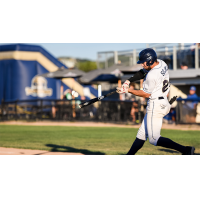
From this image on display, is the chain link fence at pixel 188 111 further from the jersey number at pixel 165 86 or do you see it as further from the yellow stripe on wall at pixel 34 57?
the yellow stripe on wall at pixel 34 57

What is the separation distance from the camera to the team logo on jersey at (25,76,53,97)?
2136cm

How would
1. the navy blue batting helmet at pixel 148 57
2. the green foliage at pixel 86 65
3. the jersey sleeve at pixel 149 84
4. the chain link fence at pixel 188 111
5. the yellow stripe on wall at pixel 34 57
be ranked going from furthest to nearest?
the green foliage at pixel 86 65 → the yellow stripe on wall at pixel 34 57 → the chain link fence at pixel 188 111 → the navy blue batting helmet at pixel 148 57 → the jersey sleeve at pixel 149 84

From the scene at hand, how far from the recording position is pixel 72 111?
1662 centimetres

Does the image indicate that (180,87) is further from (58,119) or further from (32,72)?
(32,72)

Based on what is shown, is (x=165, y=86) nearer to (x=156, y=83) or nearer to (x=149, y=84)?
(x=156, y=83)

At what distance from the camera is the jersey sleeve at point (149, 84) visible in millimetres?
5035

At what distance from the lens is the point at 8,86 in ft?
68.4

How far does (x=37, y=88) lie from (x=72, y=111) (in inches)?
235

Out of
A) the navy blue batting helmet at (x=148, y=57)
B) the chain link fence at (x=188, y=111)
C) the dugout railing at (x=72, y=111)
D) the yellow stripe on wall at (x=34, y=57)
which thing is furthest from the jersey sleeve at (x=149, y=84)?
the yellow stripe on wall at (x=34, y=57)

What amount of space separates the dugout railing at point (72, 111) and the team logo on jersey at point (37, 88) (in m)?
2.12

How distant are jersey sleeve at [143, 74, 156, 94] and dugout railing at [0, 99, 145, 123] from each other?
974 cm

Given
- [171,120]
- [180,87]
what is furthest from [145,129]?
[180,87]

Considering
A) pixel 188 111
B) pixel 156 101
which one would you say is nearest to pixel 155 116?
pixel 156 101

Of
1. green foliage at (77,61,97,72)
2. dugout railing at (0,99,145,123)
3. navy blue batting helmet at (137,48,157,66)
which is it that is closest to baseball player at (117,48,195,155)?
navy blue batting helmet at (137,48,157,66)
